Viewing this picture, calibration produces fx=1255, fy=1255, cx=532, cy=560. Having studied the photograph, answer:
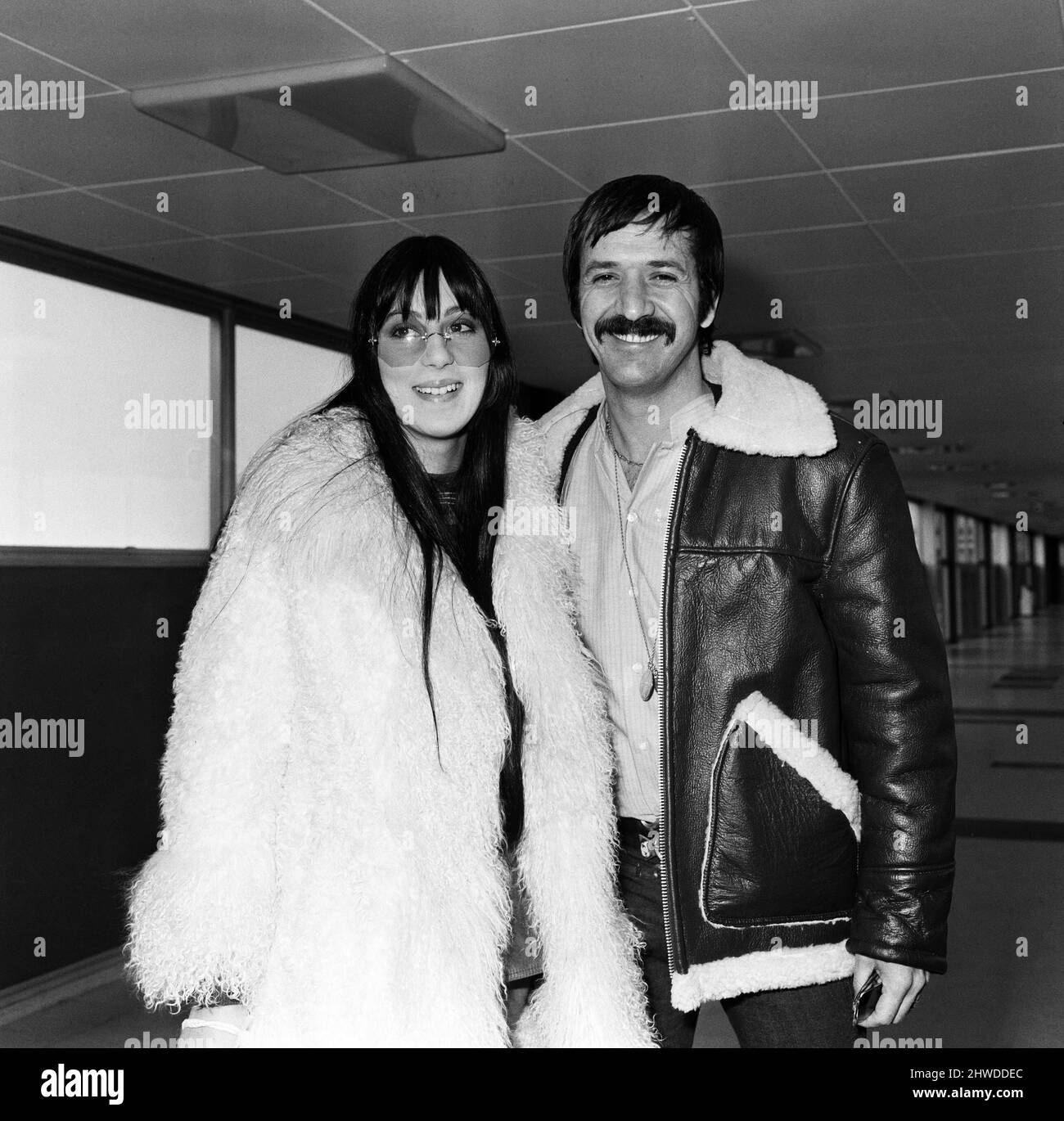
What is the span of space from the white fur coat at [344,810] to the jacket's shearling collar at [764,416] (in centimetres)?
→ 45

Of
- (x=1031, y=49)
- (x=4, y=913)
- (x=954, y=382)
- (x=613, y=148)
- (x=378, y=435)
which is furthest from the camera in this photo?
(x=954, y=382)

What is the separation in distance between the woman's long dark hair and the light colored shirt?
0.18 m

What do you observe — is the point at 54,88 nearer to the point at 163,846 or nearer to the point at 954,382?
the point at 163,846

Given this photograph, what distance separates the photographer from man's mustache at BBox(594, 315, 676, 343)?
181 centimetres

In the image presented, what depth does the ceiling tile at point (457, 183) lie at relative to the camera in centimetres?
361

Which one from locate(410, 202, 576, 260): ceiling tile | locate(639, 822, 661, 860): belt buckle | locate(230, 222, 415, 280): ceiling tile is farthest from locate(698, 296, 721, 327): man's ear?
locate(230, 222, 415, 280): ceiling tile

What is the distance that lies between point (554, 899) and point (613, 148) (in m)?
2.44

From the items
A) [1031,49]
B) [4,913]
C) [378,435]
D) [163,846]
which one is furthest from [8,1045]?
[1031,49]

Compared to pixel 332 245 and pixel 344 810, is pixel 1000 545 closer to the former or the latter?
pixel 332 245

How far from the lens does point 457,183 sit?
380 cm

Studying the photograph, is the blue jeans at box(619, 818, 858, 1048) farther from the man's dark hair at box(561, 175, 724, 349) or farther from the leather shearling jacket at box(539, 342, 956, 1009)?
the man's dark hair at box(561, 175, 724, 349)

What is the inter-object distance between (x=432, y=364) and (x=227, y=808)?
0.63 m

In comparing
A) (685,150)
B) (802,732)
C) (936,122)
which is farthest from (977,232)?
(802,732)

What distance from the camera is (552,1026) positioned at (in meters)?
1.60
